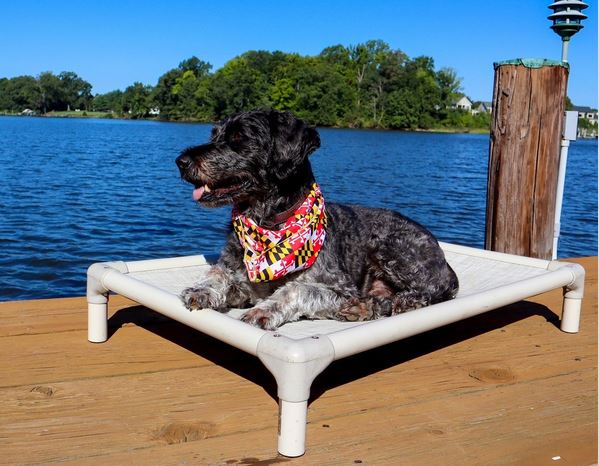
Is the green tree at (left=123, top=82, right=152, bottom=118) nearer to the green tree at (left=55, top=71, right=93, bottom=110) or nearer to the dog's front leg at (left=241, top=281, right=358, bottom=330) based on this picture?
the green tree at (left=55, top=71, right=93, bottom=110)

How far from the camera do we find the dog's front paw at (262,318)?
11.7ft

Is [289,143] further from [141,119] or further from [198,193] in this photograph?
[141,119]

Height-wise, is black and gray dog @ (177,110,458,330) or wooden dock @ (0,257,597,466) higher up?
black and gray dog @ (177,110,458,330)

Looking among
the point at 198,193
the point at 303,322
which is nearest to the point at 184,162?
the point at 198,193

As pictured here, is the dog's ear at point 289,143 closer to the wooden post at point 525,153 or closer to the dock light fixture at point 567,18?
the wooden post at point 525,153

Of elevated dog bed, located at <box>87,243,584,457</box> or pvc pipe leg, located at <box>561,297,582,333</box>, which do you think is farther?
pvc pipe leg, located at <box>561,297,582,333</box>

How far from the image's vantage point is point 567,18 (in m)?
7.33

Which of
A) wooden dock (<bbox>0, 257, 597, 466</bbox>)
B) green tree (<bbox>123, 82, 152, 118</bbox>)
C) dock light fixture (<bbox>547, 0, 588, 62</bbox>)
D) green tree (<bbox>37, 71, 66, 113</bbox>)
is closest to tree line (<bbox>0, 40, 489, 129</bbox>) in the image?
green tree (<bbox>123, 82, 152, 118</bbox>)

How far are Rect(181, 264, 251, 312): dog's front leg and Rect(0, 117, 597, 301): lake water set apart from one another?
680 centimetres

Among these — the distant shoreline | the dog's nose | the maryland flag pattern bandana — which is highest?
the distant shoreline

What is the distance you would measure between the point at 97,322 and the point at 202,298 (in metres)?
1.06

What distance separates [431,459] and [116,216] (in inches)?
598

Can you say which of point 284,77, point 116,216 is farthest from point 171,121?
point 116,216

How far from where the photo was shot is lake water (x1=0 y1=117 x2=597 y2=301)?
40.5 ft
